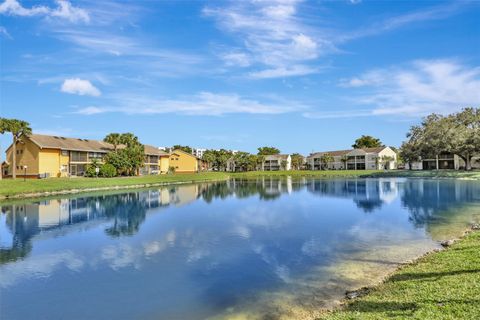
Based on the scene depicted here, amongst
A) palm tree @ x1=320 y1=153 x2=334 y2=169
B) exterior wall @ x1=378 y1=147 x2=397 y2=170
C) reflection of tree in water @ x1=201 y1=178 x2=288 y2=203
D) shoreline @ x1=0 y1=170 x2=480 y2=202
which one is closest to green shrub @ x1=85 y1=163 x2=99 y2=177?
shoreline @ x1=0 y1=170 x2=480 y2=202

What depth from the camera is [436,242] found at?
54.3 ft

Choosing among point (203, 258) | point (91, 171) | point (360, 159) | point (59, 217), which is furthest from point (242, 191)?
point (360, 159)

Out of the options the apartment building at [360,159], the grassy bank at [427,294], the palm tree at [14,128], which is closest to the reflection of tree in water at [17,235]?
the grassy bank at [427,294]

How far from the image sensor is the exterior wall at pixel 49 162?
6106cm

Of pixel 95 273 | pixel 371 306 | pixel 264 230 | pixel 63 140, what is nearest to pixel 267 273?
pixel 371 306

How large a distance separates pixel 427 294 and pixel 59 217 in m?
26.6

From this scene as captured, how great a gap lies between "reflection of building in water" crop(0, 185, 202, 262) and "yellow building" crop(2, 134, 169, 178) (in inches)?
1039

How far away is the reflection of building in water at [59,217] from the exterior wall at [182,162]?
2582 inches

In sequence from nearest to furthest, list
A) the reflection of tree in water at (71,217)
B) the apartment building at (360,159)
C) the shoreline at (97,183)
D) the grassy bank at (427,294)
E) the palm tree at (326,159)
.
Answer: the grassy bank at (427,294)
the reflection of tree in water at (71,217)
the shoreline at (97,183)
the apartment building at (360,159)
the palm tree at (326,159)

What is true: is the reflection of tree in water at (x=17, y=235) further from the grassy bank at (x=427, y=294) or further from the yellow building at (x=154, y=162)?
the yellow building at (x=154, y=162)

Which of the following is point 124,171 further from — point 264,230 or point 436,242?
point 436,242

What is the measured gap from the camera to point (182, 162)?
106562 millimetres

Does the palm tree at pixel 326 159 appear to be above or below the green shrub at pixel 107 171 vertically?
above

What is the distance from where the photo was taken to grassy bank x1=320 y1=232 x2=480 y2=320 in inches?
287
